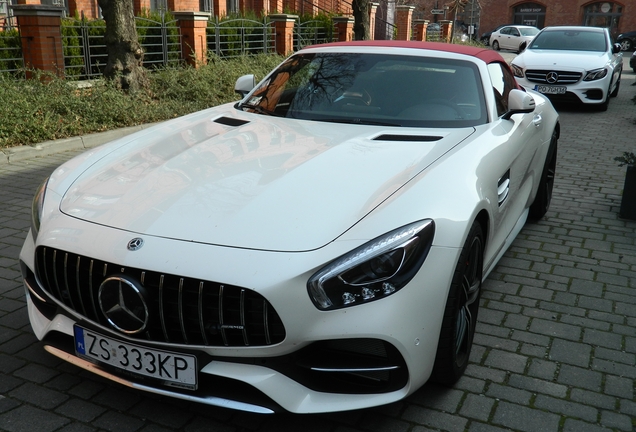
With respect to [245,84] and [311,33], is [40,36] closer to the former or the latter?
[245,84]

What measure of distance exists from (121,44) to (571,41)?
30.5 ft

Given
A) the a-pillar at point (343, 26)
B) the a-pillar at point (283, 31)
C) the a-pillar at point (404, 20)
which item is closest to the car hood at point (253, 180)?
the a-pillar at point (283, 31)

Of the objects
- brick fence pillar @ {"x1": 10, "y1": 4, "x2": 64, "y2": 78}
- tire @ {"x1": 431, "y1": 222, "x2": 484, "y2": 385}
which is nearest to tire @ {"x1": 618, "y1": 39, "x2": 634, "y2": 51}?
brick fence pillar @ {"x1": 10, "y1": 4, "x2": 64, "y2": 78}

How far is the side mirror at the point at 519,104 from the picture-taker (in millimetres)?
4180

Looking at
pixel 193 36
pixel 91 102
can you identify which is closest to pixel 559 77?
pixel 193 36

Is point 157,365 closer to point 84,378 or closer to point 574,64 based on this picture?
point 84,378

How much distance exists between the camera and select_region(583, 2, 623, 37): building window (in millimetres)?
53625

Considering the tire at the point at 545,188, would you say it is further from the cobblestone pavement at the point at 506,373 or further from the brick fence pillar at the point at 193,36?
the brick fence pillar at the point at 193,36

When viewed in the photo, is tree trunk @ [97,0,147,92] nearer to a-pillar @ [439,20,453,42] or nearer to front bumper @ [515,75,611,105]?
front bumper @ [515,75,611,105]

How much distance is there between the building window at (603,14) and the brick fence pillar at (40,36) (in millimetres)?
51387

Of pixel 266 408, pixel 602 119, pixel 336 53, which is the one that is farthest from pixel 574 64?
pixel 266 408

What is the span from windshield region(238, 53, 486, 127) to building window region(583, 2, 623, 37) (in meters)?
55.7

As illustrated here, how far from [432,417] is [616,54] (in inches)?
556

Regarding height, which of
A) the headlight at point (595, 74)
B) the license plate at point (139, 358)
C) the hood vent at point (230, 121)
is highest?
the hood vent at point (230, 121)
